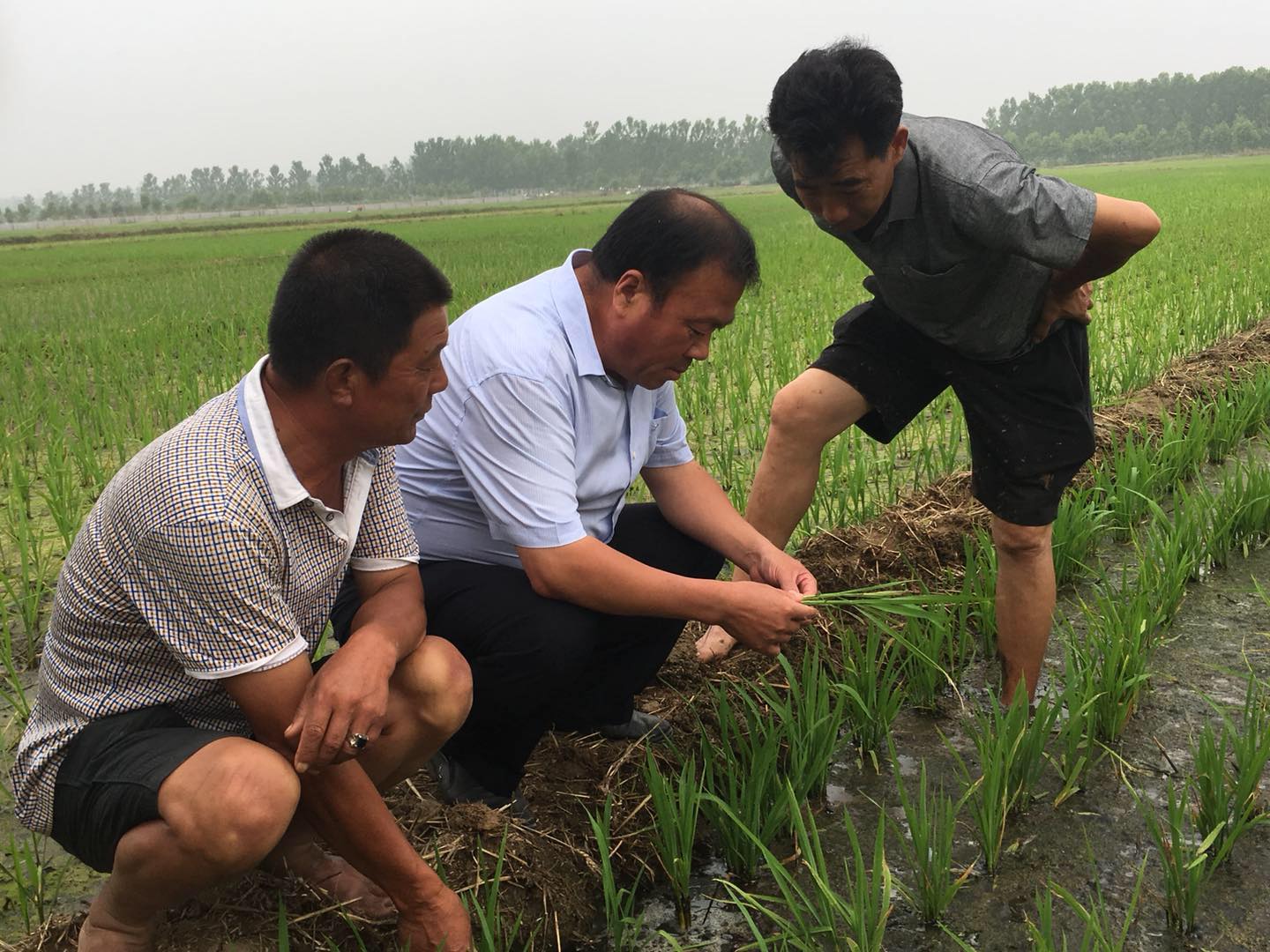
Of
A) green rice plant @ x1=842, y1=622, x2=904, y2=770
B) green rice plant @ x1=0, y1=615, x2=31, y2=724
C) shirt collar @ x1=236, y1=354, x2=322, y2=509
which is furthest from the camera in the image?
green rice plant @ x1=0, y1=615, x2=31, y2=724

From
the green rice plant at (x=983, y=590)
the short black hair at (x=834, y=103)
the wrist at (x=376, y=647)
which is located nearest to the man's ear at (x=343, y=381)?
the wrist at (x=376, y=647)

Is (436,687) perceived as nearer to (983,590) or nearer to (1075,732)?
(1075,732)

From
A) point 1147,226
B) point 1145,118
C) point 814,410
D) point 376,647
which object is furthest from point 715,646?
point 1145,118

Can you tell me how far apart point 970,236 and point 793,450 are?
0.70m

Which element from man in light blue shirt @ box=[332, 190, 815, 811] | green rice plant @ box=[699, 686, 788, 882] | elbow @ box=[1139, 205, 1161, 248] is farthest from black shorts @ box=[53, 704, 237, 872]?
elbow @ box=[1139, 205, 1161, 248]

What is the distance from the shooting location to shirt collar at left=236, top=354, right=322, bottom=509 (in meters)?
1.47

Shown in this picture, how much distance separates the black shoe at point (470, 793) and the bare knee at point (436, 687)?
0.32 metres

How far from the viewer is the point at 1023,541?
2283 millimetres

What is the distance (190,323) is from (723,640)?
709cm

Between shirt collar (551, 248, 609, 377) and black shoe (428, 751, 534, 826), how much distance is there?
797 mm

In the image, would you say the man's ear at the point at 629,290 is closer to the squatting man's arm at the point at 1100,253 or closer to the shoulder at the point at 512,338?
the shoulder at the point at 512,338

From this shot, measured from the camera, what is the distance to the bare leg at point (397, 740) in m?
1.67

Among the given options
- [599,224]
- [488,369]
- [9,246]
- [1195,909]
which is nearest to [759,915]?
[1195,909]

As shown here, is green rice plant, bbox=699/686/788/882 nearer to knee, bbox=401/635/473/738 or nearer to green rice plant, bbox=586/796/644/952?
green rice plant, bbox=586/796/644/952
